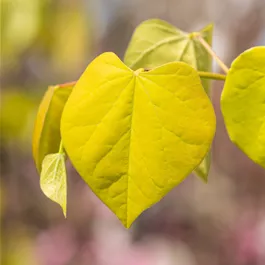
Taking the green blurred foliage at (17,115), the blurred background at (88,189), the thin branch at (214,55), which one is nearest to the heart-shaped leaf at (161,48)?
the thin branch at (214,55)

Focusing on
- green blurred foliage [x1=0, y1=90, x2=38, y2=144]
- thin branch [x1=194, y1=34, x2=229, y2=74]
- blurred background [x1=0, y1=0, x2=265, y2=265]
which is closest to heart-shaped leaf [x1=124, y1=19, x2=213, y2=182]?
thin branch [x1=194, y1=34, x2=229, y2=74]

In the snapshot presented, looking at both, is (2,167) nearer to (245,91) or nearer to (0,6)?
(0,6)

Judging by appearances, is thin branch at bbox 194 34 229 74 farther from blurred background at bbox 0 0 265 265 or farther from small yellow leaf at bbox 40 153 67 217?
blurred background at bbox 0 0 265 265

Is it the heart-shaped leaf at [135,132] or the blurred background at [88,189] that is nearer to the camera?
the heart-shaped leaf at [135,132]

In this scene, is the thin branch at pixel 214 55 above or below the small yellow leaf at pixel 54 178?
above

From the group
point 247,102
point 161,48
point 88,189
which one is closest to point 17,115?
point 88,189

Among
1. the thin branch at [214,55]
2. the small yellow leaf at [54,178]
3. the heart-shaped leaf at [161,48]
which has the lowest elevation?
the small yellow leaf at [54,178]

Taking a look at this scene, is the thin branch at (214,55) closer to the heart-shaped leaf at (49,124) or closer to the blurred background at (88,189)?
the heart-shaped leaf at (49,124)

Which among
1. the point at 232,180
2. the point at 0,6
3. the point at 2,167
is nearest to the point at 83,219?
the point at 2,167
